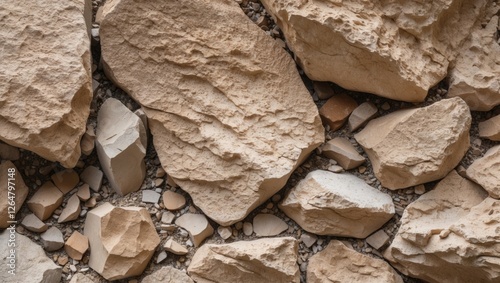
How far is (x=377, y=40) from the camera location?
1434mm

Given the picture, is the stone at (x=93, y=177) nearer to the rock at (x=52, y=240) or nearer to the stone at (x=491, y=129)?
the rock at (x=52, y=240)

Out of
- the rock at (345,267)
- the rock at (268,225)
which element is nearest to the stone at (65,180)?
the rock at (268,225)

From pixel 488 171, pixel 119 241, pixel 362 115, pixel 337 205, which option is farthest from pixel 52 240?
pixel 488 171

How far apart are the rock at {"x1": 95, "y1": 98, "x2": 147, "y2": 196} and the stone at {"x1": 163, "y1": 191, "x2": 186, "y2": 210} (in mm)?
77

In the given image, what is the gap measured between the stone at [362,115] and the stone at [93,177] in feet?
2.19

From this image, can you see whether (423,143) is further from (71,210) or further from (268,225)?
(71,210)

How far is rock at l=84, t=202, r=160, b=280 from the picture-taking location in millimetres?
1406

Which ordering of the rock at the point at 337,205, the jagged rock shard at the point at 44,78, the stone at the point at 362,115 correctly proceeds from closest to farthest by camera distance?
the jagged rock shard at the point at 44,78 → the rock at the point at 337,205 → the stone at the point at 362,115

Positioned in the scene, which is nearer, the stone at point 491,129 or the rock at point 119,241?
the rock at point 119,241

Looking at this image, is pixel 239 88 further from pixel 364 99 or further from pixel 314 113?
pixel 364 99

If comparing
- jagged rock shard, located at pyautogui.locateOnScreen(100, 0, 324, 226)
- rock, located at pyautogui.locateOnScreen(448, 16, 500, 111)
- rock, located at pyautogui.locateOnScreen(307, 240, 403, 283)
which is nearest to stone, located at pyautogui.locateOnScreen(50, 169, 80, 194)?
jagged rock shard, located at pyautogui.locateOnScreen(100, 0, 324, 226)

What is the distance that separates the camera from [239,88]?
1.53m

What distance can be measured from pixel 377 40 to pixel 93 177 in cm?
79

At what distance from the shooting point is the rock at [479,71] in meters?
1.52
